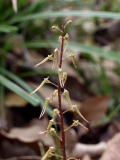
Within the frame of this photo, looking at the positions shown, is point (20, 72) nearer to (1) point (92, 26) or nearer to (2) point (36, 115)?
(2) point (36, 115)

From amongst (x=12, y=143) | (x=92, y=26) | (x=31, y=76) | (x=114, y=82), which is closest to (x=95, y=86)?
(x=114, y=82)

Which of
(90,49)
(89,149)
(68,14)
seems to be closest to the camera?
(89,149)

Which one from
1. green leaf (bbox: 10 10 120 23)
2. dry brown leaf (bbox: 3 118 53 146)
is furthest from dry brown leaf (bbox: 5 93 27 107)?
green leaf (bbox: 10 10 120 23)

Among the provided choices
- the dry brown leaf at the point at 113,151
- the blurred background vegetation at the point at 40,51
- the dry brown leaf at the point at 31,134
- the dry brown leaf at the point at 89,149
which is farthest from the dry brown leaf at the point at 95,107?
the dry brown leaf at the point at 113,151

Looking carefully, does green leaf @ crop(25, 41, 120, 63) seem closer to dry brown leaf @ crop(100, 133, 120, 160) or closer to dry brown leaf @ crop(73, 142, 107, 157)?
dry brown leaf @ crop(73, 142, 107, 157)

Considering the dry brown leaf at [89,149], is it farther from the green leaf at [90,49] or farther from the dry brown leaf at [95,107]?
the green leaf at [90,49]

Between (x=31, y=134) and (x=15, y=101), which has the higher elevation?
(x=15, y=101)

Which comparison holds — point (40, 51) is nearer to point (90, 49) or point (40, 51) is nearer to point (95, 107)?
point (90, 49)

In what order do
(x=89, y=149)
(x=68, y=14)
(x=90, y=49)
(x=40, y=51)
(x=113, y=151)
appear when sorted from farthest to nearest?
(x=40, y=51) < (x=90, y=49) < (x=68, y=14) < (x=89, y=149) < (x=113, y=151)

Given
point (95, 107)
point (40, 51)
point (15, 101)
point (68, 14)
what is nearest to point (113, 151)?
point (95, 107)
